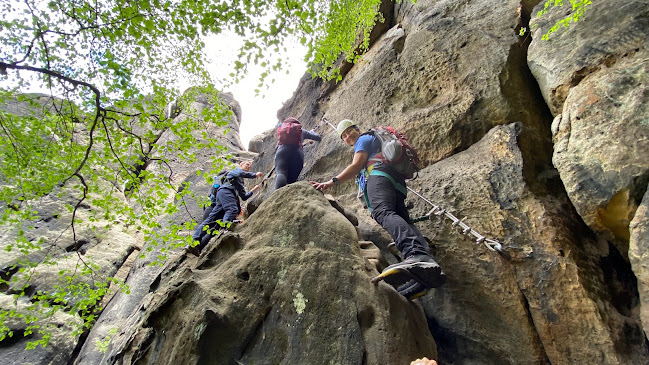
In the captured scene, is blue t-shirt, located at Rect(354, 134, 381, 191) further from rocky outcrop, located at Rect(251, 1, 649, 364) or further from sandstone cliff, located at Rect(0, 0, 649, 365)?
rocky outcrop, located at Rect(251, 1, 649, 364)

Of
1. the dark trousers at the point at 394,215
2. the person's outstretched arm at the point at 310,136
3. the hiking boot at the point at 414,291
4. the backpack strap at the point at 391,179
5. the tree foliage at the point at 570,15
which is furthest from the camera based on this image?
the person's outstretched arm at the point at 310,136

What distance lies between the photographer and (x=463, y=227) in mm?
5238

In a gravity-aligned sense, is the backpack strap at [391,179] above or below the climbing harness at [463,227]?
above

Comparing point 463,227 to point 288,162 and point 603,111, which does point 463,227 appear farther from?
point 288,162

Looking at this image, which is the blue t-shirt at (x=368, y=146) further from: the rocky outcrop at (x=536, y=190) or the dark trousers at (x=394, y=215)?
the rocky outcrop at (x=536, y=190)

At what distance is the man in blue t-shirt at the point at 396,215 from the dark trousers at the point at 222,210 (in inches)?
104

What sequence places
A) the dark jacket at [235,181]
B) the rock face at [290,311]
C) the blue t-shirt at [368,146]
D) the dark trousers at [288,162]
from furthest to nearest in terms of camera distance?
the dark jacket at [235,181], the dark trousers at [288,162], the blue t-shirt at [368,146], the rock face at [290,311]

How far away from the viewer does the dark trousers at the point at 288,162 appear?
8586mm

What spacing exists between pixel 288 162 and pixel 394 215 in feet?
13.8

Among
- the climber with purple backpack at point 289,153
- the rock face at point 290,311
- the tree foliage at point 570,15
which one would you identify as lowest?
the rock face at point 290,311

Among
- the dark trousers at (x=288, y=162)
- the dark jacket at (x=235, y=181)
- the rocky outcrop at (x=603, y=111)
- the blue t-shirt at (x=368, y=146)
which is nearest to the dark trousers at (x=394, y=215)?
the blue t-shirt at (x=368, y=146)

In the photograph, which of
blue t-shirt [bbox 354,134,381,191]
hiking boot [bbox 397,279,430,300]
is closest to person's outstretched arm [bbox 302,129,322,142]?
blue t-shirt [bbox 354,134,381,191]

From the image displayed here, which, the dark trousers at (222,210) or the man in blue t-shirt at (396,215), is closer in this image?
the man in blue t-shirt at (396,215)

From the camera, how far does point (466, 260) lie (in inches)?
204
